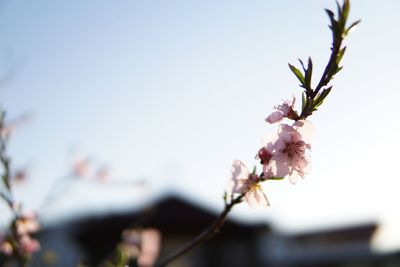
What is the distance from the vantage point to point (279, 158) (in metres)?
1.45

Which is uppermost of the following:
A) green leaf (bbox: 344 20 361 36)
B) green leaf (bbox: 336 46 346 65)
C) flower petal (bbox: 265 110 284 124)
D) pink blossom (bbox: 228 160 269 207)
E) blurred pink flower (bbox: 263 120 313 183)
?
green leaf (bbox: 344 20 361 36)

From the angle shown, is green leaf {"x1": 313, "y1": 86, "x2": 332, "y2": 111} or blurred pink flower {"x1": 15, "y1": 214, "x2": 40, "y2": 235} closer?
green leaf {"x1": 313, "y1": 86, "x2": 332, "y2": 111}

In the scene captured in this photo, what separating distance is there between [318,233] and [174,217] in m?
10.5

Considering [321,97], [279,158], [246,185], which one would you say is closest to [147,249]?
[246,185]

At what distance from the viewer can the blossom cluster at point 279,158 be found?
1.41 meters

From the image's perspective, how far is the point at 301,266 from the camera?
48.0 feet

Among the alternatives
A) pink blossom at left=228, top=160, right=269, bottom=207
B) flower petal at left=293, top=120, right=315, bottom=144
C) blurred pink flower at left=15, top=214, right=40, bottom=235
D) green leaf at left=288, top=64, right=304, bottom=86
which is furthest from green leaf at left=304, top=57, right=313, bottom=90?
blurred pink flower at left=15, top=214, right=40, bottom=235

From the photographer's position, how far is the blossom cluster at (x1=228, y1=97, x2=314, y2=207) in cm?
141

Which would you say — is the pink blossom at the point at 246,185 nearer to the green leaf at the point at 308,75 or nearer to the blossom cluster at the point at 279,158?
the blossom cluster at the point at 279,158

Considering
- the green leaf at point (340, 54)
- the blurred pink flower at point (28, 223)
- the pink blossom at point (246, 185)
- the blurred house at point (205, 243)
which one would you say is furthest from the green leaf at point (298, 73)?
A: the blurred house at point (205, 243)

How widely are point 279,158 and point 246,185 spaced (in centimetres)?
17

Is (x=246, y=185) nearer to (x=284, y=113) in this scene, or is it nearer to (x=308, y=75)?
(x=284, y=113)

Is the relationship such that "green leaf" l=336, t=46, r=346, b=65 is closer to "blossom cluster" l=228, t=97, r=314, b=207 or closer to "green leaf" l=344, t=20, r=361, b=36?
"green leaf" l=344, t=20, r=361, b=36

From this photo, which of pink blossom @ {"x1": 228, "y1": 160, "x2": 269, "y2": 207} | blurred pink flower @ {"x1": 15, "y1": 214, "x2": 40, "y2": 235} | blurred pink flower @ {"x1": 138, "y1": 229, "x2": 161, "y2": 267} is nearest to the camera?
pink blossom @ {"x1": 228, "y1": 160, "x2": 269, "y2": 207}
